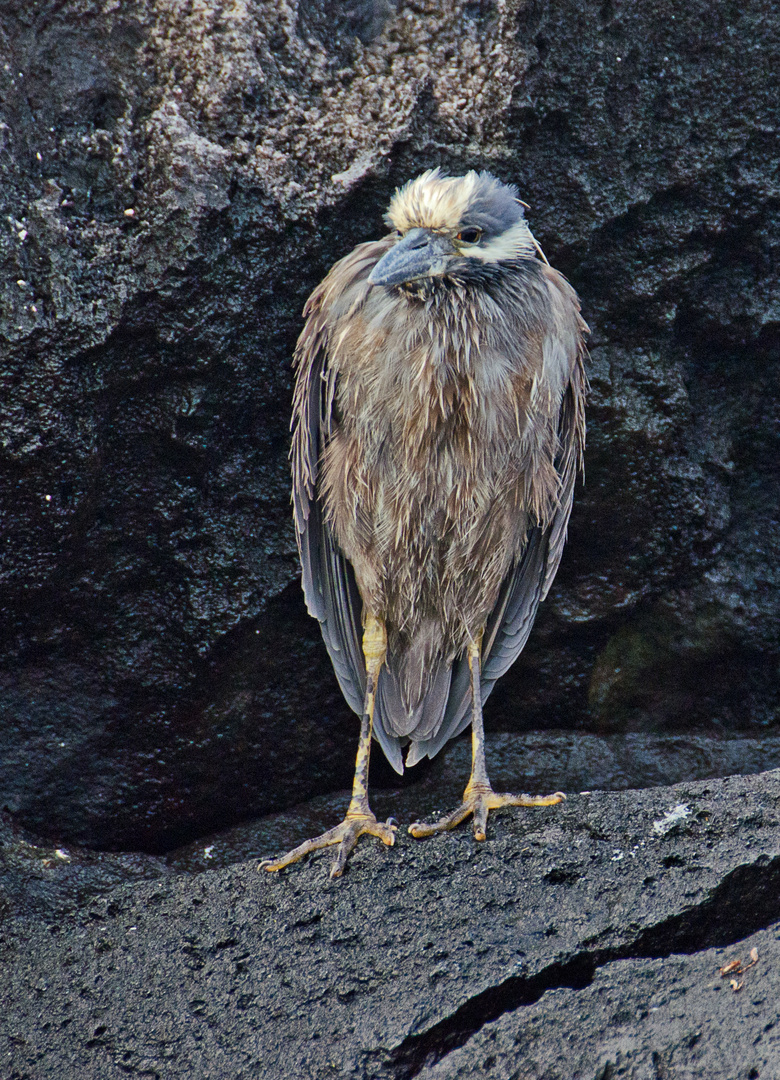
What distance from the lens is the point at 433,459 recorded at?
2.79 meters

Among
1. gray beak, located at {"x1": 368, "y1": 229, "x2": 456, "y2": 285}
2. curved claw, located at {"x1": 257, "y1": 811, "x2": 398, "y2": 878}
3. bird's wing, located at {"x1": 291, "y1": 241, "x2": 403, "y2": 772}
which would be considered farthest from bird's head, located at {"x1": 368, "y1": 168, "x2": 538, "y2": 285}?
curved claw, located at {"x1": 257, "y1": 811, "x2": 398, "y2": 878}

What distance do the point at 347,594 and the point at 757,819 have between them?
4.56 ft

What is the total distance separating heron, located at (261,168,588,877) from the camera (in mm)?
2699

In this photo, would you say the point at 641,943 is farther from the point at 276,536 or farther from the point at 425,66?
the point at 425,66

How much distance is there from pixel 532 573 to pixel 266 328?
1.18 meters

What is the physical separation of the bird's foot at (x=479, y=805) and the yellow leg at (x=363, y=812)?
10 centimetres

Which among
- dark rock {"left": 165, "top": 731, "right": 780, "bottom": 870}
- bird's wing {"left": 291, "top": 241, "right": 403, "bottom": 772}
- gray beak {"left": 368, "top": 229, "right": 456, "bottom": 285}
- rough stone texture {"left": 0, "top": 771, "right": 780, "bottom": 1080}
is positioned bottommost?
dark rock {"left": 165, "top": 731, "right": 780, "bottom": 870}

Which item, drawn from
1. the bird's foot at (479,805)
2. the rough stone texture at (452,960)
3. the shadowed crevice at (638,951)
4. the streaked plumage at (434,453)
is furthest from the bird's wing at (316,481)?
the shadowed crevice at (638,951)

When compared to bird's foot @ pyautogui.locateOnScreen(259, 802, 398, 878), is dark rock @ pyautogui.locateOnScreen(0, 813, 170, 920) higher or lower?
lower

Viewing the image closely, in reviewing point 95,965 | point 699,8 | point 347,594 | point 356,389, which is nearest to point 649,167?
point 699,8

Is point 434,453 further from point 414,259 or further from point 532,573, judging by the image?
point 532,573

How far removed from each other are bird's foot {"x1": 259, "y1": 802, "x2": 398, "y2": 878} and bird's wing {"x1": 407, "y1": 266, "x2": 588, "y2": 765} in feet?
1.52

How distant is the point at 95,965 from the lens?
90.7 inches

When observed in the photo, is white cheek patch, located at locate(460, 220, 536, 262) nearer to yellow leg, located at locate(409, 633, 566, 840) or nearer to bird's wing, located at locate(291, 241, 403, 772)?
bird's wing, located at locate(291, 241, 403, 772)
